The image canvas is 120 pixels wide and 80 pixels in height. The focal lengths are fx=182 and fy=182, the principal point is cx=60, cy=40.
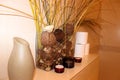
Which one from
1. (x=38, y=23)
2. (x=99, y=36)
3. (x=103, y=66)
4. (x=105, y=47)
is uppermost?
(x=38, y=23)

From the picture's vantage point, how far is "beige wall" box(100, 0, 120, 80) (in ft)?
9.75

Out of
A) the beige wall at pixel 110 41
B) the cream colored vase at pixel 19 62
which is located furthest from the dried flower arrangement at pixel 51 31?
the beige wall at pixel 110 41

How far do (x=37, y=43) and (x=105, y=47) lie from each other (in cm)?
193

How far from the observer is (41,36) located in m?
1.32

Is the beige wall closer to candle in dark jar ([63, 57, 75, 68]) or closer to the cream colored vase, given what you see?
candle in dark jar ([63, 57, 75, 68])

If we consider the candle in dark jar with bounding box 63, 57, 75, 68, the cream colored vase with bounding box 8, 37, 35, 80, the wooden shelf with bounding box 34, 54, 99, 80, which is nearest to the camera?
the cream colored vase with bounding box 8, 37, 35, 80

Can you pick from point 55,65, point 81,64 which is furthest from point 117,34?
point 55,65

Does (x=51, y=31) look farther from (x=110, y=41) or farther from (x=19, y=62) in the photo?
(x=110, y=41)

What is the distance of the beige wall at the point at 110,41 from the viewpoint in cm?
297

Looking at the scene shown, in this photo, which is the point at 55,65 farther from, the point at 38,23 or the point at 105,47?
the point at 105,47

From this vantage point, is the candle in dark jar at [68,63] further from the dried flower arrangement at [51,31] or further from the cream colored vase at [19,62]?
the cream colored vase at [19,62]

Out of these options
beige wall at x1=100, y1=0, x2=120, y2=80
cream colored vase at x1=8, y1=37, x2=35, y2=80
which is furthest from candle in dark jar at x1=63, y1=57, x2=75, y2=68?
beige wall at x1=100, y1=0, x2=120, y2=80

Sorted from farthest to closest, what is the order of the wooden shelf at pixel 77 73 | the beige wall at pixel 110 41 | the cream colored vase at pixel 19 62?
the beige wall at pixel 110 41, the wooden shelf at pixel 77 73, the cream colored vase at pixel 19 62

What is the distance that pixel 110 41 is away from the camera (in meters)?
3.02
